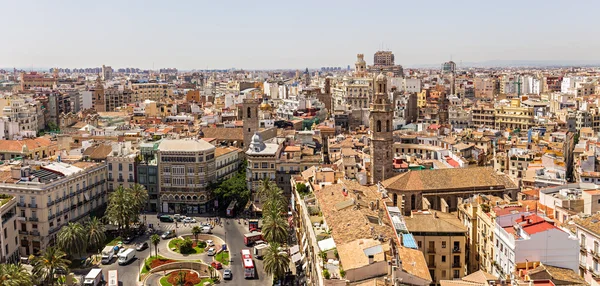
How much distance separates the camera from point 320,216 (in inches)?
2178

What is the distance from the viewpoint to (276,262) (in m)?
57.6

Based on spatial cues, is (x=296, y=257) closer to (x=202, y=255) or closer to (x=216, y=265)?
(x=216, y=265)

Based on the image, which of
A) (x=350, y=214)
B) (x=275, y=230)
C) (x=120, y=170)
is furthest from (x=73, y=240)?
(x=350, y=214)

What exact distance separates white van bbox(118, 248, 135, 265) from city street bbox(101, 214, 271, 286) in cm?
49

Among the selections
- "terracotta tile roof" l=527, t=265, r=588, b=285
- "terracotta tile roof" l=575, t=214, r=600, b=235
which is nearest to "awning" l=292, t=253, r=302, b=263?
"terracotta tile roof" l=527, t=265, r=588, b=285

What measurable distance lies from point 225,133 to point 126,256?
51.5 metres

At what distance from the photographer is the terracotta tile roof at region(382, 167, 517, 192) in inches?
2645

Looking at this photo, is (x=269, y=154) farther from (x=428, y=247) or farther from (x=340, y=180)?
(x=428, y=247)

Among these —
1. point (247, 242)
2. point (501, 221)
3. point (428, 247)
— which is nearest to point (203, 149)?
point (247, 242)

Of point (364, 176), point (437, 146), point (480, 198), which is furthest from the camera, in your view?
point (437, 146)

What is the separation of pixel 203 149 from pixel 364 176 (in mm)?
24627

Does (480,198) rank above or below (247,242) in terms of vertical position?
above

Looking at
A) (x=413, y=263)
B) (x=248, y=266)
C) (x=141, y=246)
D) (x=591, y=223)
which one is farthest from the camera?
(x=141, y=246)

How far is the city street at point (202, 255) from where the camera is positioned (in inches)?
2409
